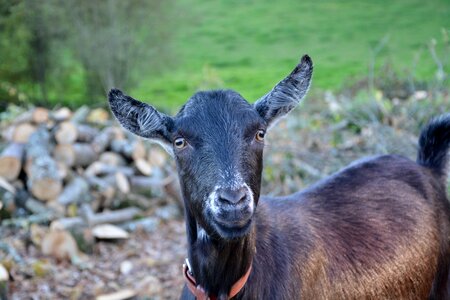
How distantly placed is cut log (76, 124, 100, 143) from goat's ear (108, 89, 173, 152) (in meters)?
5.49

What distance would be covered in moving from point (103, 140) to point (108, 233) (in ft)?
6.44

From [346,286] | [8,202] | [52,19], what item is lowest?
[8,202]

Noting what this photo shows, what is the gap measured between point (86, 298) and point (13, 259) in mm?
898

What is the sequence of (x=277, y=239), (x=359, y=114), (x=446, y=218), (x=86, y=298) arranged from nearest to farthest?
1. (x=277, y=239)
2. (x=446, y=218)
3. (x=86, y=298)
4. (x=359, y=114)

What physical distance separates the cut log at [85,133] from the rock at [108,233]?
1.68 m

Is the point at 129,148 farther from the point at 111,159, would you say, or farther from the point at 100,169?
the point at 100,169

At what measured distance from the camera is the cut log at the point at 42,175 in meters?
7.39

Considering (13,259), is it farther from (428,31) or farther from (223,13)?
(223,13)

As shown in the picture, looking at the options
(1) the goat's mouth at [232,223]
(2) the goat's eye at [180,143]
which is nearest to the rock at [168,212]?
(2) the goat's eye at [180,143]

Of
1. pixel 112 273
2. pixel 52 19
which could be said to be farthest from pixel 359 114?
pixel 52 19

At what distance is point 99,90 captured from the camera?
51.1 feet

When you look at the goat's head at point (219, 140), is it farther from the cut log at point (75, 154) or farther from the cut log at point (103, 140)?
the cut log at point (103, 140)

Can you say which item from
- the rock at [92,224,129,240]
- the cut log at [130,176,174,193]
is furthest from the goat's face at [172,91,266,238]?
the cut log at [130,176,174,193]

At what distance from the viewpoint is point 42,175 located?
24.3 ft
